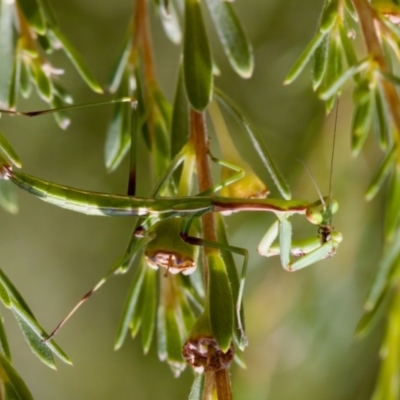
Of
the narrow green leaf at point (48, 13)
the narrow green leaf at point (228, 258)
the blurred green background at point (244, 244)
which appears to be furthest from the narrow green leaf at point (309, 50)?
the blurred green background at point (244, 244)

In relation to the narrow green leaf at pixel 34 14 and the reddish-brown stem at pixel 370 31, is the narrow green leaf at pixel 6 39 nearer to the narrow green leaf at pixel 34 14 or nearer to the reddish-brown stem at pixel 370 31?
the narrow green leaf at pixel 34 14

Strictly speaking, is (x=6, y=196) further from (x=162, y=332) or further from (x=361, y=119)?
(x=361, y=119)

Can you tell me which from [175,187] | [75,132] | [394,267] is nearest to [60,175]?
[75,132]

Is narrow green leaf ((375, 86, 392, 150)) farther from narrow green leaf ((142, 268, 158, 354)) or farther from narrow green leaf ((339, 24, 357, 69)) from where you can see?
narrow green leaf ((142, 268, 158, 354))

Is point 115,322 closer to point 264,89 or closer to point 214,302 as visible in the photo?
point 264,89

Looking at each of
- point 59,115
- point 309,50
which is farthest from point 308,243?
point 59,115
